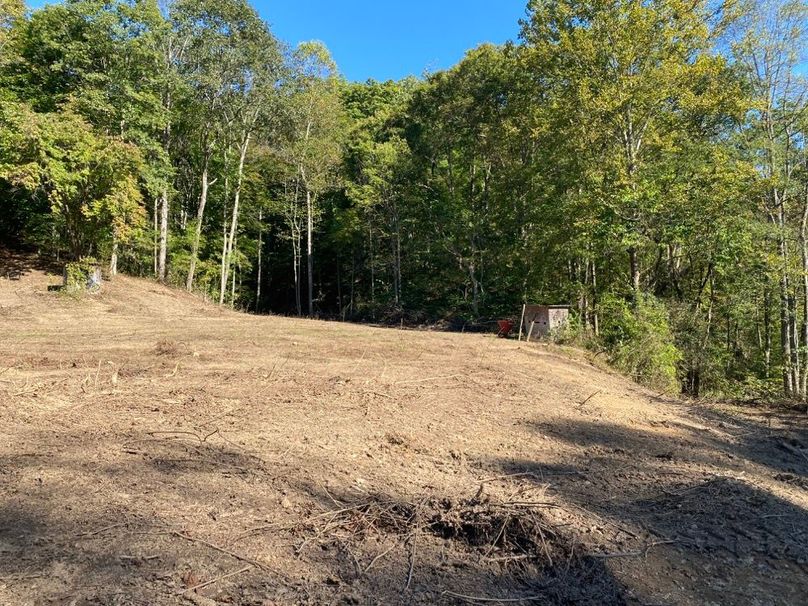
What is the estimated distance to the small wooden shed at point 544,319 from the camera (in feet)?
47.7

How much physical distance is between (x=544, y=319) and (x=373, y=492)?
11.6 metres

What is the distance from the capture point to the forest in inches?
584

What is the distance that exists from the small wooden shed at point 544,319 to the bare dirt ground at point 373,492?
6.36m

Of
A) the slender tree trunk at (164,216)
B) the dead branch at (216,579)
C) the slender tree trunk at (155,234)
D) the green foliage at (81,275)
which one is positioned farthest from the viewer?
the slender tree trunk at (155,234)

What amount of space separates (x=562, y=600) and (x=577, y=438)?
3193 millimetres

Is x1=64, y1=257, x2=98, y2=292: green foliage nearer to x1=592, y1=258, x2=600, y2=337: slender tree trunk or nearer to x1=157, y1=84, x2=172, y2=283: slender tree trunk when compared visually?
x1=157, y1=84, x2=172, y2=283: slender tree trunk

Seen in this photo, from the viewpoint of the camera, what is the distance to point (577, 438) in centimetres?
582

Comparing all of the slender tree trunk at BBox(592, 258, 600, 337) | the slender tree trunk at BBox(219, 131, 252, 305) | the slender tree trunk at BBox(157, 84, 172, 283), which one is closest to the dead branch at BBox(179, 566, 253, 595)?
the slender tree trunk at BBox(592, 258, 600, 337)

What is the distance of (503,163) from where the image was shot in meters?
22.2

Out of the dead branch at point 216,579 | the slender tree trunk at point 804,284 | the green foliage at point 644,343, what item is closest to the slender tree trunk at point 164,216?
the green foliage at point 644,343

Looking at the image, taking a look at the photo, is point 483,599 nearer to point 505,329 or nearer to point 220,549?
point 220,549

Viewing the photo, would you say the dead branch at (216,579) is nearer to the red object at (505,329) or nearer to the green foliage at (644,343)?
the green foliage at (644,343)

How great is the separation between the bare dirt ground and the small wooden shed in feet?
20.9

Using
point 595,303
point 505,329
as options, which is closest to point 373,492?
point 505,329
